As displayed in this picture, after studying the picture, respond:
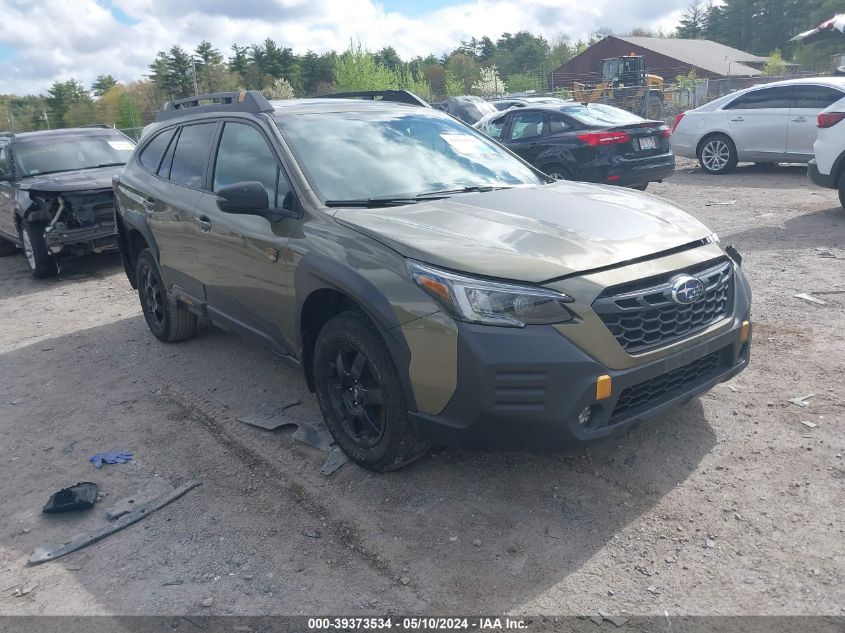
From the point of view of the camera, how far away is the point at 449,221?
138 inches

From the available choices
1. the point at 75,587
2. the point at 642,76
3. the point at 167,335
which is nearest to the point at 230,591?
the point at 75,587

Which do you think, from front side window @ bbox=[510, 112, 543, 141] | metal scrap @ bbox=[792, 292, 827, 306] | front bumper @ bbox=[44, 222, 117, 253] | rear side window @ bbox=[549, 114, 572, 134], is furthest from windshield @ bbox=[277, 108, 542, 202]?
front side window @ bbox=[510, 112, 543, 141]

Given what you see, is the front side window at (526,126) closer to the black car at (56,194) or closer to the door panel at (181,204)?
the black car at (56,194)

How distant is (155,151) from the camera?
19.1ft

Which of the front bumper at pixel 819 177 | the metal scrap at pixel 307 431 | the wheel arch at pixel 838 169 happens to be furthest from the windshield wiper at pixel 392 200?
the front bumper at pixel 819 177

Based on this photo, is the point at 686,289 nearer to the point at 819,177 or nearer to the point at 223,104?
the point at 223,104

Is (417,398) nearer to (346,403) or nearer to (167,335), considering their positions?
(346,403)

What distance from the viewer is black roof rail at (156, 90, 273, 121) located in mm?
4484

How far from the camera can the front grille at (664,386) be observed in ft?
10.2

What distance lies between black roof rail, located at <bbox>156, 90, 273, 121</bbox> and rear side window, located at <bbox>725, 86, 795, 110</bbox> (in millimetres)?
10579

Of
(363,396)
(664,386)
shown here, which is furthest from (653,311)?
(363,396)

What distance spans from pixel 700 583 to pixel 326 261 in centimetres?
219

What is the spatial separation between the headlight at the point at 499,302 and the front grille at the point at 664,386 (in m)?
0.49

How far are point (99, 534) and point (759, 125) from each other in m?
12.7
